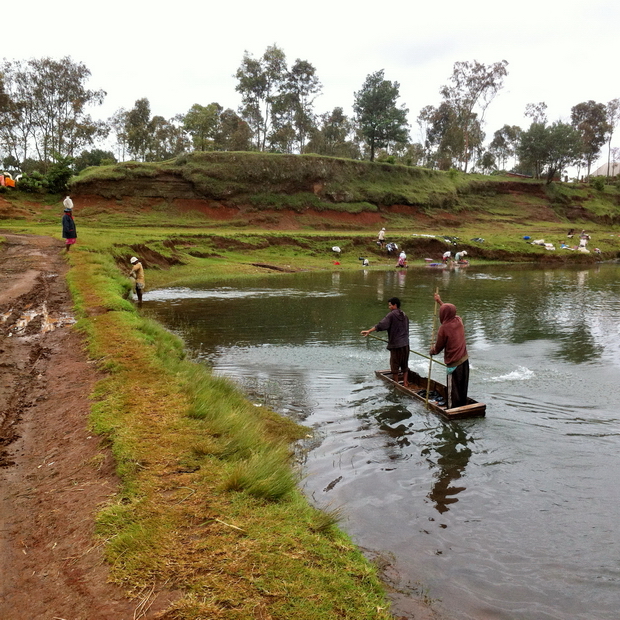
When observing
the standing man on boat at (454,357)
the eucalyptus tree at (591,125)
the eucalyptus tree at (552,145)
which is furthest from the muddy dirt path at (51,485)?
the eucalyptus tree at (591,125)

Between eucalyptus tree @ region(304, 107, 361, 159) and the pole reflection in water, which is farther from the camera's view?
eucalyptus tree @ region(304, 107, 361, 159)

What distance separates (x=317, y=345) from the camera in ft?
50.6

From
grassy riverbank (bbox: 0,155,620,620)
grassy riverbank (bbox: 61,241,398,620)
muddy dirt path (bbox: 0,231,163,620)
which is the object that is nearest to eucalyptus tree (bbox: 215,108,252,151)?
grassy riverbank (bbox: 0,155,620,620)

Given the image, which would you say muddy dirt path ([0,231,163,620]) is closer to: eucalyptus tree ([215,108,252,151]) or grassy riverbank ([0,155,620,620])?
grassy riverbank ([0,155,620,620])

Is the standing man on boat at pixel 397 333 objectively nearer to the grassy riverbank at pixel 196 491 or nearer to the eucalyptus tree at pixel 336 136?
the grassy riverbank at pixel 196 491

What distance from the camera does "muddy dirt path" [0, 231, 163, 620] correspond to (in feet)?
12.5

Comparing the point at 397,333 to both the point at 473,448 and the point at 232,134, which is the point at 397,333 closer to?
the point at 473,448

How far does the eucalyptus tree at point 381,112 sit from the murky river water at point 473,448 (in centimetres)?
5081

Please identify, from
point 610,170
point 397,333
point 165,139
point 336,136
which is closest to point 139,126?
point 165,139

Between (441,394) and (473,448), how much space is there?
8.51 ft

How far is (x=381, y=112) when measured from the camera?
66312 mm

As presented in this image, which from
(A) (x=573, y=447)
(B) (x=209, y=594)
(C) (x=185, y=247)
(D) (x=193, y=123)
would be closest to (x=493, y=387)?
(A) (x=573, y=447)

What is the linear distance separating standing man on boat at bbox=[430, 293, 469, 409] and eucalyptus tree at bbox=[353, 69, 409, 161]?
59.5m

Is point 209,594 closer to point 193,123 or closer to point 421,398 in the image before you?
point 421,398
